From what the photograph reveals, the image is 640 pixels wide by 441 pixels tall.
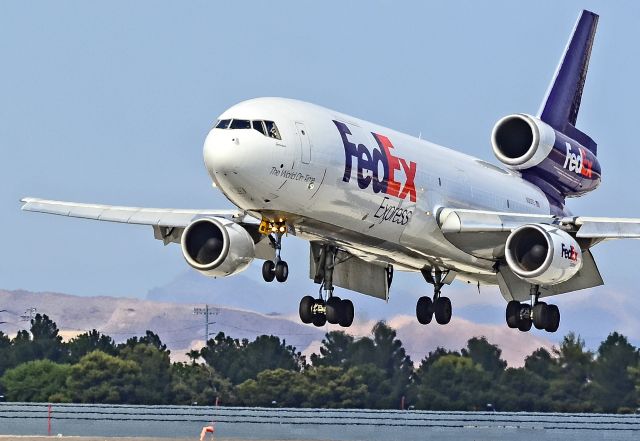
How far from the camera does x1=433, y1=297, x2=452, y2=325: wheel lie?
4647 centimetres

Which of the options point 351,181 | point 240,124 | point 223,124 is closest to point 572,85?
point 351,181

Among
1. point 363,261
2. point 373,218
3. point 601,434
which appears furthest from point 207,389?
point 373,218

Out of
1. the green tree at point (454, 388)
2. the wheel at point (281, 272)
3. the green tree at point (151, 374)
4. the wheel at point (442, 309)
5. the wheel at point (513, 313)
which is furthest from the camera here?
the green tree at point (151, 374)

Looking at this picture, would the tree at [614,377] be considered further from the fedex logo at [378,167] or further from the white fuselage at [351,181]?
the fedex logo at [378,167]

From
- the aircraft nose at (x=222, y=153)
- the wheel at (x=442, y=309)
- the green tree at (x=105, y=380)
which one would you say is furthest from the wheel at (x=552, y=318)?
the green tree at (x=105, y=380)

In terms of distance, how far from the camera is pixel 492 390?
6300 centimetres

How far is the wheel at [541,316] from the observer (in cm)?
4531

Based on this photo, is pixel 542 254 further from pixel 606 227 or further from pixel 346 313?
pixel 346 313

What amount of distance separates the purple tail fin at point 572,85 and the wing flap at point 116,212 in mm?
13748

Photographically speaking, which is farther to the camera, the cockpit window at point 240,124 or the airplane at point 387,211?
the airplane at point 387,211

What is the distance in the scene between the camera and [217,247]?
41.9 metres

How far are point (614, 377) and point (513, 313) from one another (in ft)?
57.8

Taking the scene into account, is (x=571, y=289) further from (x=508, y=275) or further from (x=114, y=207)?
(x=114, y=207)

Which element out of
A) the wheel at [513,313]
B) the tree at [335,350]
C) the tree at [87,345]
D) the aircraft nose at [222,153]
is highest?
the aircraft nose at [222,153]
